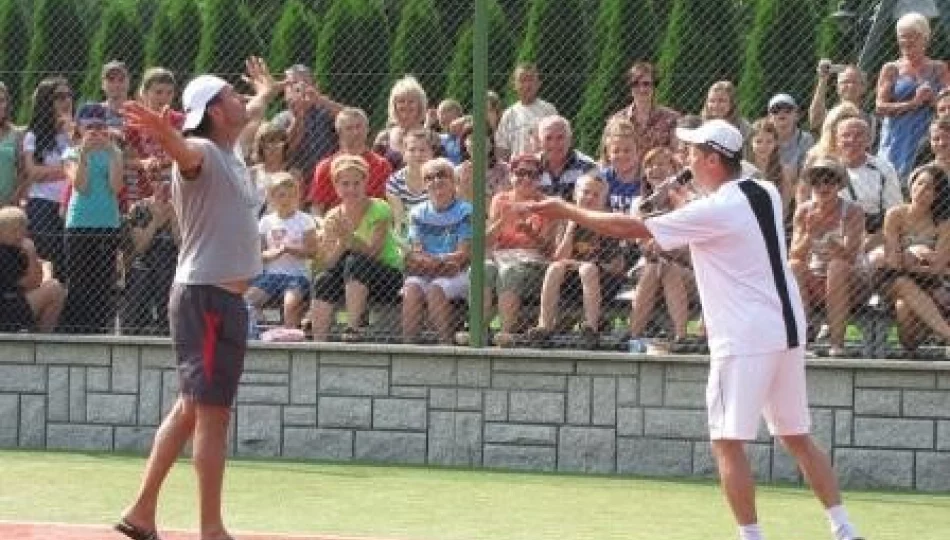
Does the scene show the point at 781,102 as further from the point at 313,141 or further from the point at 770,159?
the point at 313,141

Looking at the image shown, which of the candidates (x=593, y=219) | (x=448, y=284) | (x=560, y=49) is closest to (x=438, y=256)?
(x=448, y=284)

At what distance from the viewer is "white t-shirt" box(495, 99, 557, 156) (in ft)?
46.4

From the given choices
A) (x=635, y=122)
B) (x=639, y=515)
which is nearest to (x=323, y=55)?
(x=635, y=122)

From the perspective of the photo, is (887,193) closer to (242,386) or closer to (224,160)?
(242,386)

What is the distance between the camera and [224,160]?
9820 millimetres

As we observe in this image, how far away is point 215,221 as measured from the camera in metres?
9.82

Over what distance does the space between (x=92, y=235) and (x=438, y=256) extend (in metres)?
2.18

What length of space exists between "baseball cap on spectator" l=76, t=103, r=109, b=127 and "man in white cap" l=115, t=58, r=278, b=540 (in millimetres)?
4571

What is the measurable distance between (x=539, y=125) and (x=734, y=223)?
455cm

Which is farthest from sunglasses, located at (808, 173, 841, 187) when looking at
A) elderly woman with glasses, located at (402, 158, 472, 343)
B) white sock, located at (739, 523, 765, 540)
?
white sock, located at (739, 523, 765, 540)

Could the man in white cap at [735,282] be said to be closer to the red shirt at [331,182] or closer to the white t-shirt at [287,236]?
the white t-shirt at [287,236]

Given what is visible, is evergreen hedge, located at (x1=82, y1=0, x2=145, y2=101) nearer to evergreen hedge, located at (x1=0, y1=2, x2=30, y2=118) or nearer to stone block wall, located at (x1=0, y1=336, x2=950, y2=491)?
evergreen hedge, located at (x1=0, y1=2, x2=30, y2=118)

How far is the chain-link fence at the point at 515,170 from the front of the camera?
1326 cm

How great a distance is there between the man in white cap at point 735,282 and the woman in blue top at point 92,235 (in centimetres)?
520
